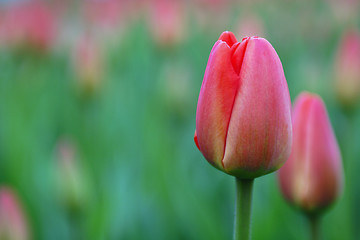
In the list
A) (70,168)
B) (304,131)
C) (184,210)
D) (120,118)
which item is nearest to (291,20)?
(120,118)

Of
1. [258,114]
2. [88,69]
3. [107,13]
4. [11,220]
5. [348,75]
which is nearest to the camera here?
[258,114]

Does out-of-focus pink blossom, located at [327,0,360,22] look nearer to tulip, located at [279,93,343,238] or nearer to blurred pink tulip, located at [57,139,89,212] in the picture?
blurred pink tulip, located at [57,139,89,212]

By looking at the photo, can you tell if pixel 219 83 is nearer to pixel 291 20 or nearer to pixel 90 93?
pixel 90 93

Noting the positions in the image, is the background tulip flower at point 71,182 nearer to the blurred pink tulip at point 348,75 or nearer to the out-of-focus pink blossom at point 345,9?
the blurred pink tulip at point 348,75

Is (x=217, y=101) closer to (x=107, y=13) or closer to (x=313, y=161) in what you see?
(x=313, y=161)

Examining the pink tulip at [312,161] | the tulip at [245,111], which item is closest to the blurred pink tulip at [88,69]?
the pink tulip at [312,161]

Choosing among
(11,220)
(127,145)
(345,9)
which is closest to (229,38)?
(11,220)

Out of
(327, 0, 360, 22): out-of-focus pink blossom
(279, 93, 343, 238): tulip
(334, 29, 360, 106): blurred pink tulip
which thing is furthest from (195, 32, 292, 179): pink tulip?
(327, 0, 360, 22): out-of-focus pink blossom
